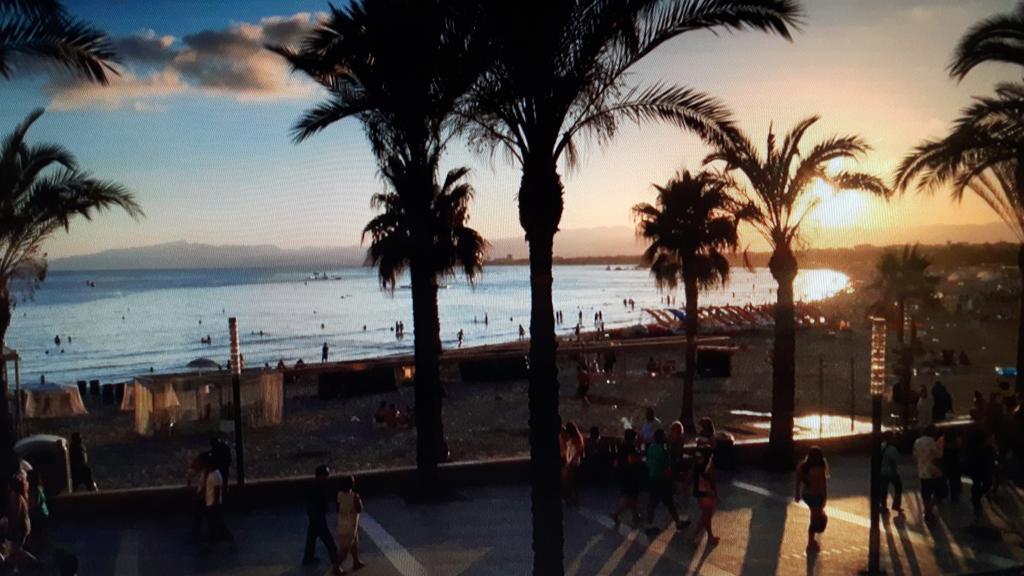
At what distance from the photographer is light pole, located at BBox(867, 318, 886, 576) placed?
9578 mm

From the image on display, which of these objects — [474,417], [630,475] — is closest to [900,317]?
[474,417]

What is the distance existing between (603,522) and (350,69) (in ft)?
25.9

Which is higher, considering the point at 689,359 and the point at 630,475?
the point at 630,475

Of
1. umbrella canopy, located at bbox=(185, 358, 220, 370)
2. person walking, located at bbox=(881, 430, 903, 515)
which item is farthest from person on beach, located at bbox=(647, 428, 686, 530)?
umbrella canopy, located at bbox=(185, 358, 220, 370)

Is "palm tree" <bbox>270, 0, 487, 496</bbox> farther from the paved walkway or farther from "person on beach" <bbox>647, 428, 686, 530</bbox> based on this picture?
"person on beach" <bbox>647, 428, 686, 530</bbox>

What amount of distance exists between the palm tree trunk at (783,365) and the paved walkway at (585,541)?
5.40 ft

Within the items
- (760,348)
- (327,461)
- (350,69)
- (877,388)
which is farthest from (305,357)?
(877,388)

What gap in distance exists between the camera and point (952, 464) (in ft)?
40.5

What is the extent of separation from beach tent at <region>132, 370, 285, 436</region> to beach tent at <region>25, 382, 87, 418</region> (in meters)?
4.58

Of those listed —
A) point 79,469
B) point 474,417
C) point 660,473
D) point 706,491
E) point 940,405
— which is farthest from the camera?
point 474,417

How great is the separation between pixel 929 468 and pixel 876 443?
2605 mm

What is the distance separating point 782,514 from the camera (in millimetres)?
12211

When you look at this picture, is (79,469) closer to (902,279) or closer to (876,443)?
(876,443)

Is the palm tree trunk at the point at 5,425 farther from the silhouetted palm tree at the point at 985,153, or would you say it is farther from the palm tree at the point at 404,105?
the silhouetted palm tree at the point at 985,153
